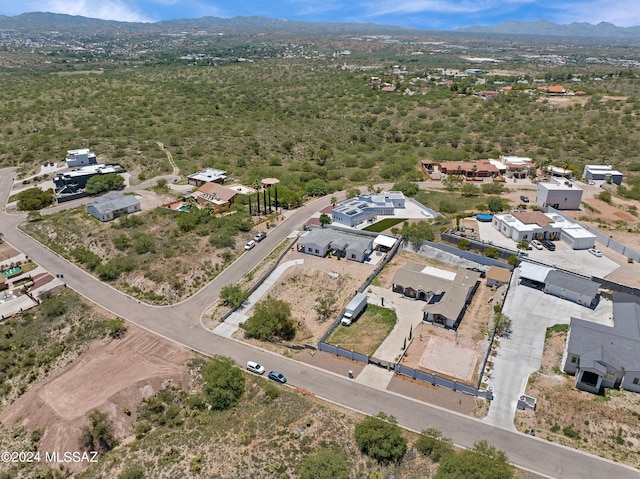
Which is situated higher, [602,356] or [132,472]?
[602,356]

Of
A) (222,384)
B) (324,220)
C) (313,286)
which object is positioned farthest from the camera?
(324,220)

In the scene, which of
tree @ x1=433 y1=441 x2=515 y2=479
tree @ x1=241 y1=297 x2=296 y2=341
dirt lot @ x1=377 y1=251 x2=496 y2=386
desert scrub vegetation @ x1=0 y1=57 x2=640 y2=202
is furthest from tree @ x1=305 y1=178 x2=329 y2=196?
tree @ x1=433 y1=441 x2=515 y2=479

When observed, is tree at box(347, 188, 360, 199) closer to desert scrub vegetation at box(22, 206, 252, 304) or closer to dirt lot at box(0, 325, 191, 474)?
desert scrub vegetation at box(22, 206, 252, 304)

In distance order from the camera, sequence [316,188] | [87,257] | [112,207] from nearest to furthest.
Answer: [87,257] < [112,207] < [316,188]

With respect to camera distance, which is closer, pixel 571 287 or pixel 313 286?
pixel 571 287

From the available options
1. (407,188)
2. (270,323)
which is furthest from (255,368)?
(407,188)

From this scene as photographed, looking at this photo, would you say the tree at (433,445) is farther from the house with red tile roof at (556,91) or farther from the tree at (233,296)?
the house with red tile roof at (556,91)

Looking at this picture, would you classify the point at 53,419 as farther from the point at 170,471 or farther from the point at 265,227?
the point at 265,227

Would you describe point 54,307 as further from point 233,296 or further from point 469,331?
point 469,331
